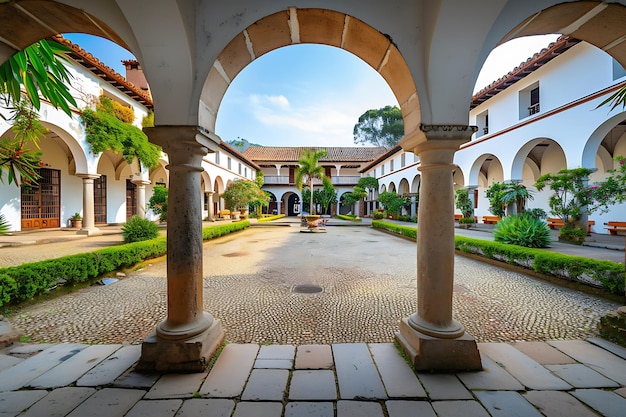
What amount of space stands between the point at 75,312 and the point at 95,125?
1068 centimetres

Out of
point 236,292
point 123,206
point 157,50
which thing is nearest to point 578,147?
point 236,292

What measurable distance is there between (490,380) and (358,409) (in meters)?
1.26

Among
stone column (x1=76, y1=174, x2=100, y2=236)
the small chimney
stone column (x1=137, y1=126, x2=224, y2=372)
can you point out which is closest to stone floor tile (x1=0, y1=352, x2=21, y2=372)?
stone column (x1=137, y1=126, x2=224, y2=372)

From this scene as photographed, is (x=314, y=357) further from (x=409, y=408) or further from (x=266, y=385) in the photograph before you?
(x=409, y=408)

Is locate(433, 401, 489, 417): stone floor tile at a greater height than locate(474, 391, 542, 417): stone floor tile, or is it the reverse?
locate(433, 401, 489, 417): stone floor tile

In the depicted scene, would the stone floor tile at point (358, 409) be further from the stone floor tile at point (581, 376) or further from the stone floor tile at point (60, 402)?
the stone floor tile at point (60, 402)

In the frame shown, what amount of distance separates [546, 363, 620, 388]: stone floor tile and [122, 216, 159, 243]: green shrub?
10.2 meters

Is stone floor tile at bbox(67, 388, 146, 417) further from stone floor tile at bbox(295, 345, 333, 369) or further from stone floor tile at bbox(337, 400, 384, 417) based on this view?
stone floor tile at bbox(337, 400, 384, 417)

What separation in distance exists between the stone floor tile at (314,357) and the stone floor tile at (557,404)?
1651 mm

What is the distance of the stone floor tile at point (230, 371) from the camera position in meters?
2.14

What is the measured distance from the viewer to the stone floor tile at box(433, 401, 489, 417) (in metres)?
1.89

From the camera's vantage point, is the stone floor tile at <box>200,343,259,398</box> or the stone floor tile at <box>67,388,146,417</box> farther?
the stone floor tile at <box>200,343,259,398</box>

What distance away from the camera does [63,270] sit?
4.80 metres

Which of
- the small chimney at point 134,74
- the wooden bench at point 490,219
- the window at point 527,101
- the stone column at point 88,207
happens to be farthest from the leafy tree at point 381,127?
the stone column at point 88,207
